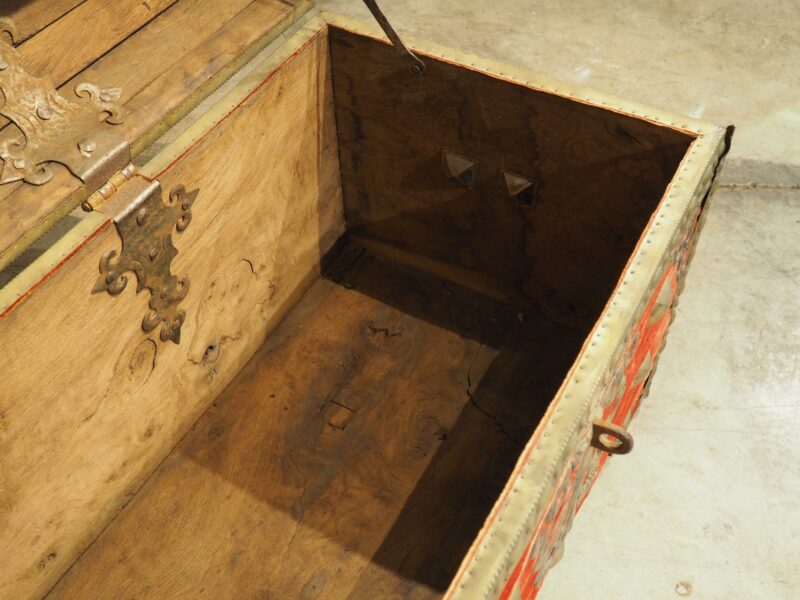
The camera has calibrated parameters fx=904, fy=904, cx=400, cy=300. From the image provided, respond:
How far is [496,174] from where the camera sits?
2.12 metres

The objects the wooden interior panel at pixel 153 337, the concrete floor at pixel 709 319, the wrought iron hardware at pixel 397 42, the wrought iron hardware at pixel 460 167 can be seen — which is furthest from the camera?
the wrought iron hardware at pixel 460 167

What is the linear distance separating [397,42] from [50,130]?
727 millimetres

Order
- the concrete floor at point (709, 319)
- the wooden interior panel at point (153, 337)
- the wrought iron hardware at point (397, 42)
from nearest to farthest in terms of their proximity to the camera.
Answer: the wooden interior panel at point (153, 337) < the wrought iron hardware at point (397, 42) < the concrete floor at point (709, 319)

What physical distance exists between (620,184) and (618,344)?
58 cm

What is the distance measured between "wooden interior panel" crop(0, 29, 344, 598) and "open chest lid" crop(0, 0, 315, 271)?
4.4 inches

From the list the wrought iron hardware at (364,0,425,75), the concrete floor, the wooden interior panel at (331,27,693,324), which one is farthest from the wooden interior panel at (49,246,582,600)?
the wrought iron hardware at (364,0,425,75)

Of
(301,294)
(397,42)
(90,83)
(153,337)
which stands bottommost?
(153,337)

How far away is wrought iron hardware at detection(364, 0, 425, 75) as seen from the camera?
188 centimetres

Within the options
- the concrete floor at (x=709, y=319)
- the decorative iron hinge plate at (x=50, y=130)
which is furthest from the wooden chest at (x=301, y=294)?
the concrete floor at (x=709, y=319)

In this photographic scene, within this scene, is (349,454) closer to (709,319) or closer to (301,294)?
(301,294)

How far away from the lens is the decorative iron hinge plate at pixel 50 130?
65.6 inches

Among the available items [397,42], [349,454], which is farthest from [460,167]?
[349,454]

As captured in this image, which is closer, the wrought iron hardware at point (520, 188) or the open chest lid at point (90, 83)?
the open chest lid at point (90, 83)

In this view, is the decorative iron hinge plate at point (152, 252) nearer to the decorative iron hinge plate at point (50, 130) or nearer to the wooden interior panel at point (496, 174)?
the decorative iron hinge plate at point (50, 130)
